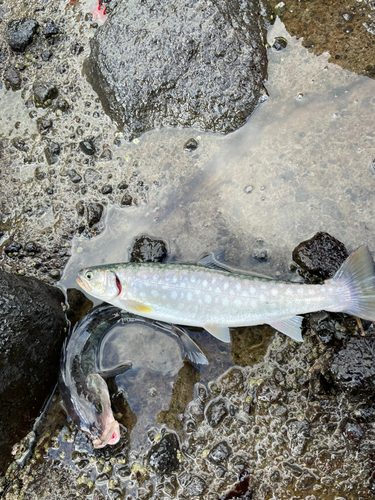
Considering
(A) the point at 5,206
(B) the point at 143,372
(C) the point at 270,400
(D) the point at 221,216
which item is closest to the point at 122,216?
(D) the point at 221,216

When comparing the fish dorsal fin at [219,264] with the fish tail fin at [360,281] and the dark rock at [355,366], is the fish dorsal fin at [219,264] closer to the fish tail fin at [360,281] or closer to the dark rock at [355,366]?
the fish tail fin at [360,281]

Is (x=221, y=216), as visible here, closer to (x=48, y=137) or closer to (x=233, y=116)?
(x=233, y=116)

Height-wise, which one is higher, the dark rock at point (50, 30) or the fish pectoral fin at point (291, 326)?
the dark rock at point (50, 30)

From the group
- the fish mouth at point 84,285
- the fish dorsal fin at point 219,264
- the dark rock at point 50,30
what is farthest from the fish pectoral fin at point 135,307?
the dark rock at point 50,30

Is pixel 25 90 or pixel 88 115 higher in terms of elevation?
pixel 25 90


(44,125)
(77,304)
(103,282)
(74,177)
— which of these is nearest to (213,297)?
(103,282)

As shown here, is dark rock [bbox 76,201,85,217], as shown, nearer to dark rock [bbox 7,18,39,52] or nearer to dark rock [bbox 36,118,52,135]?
dark rock [bbox 36,118,52,135]
